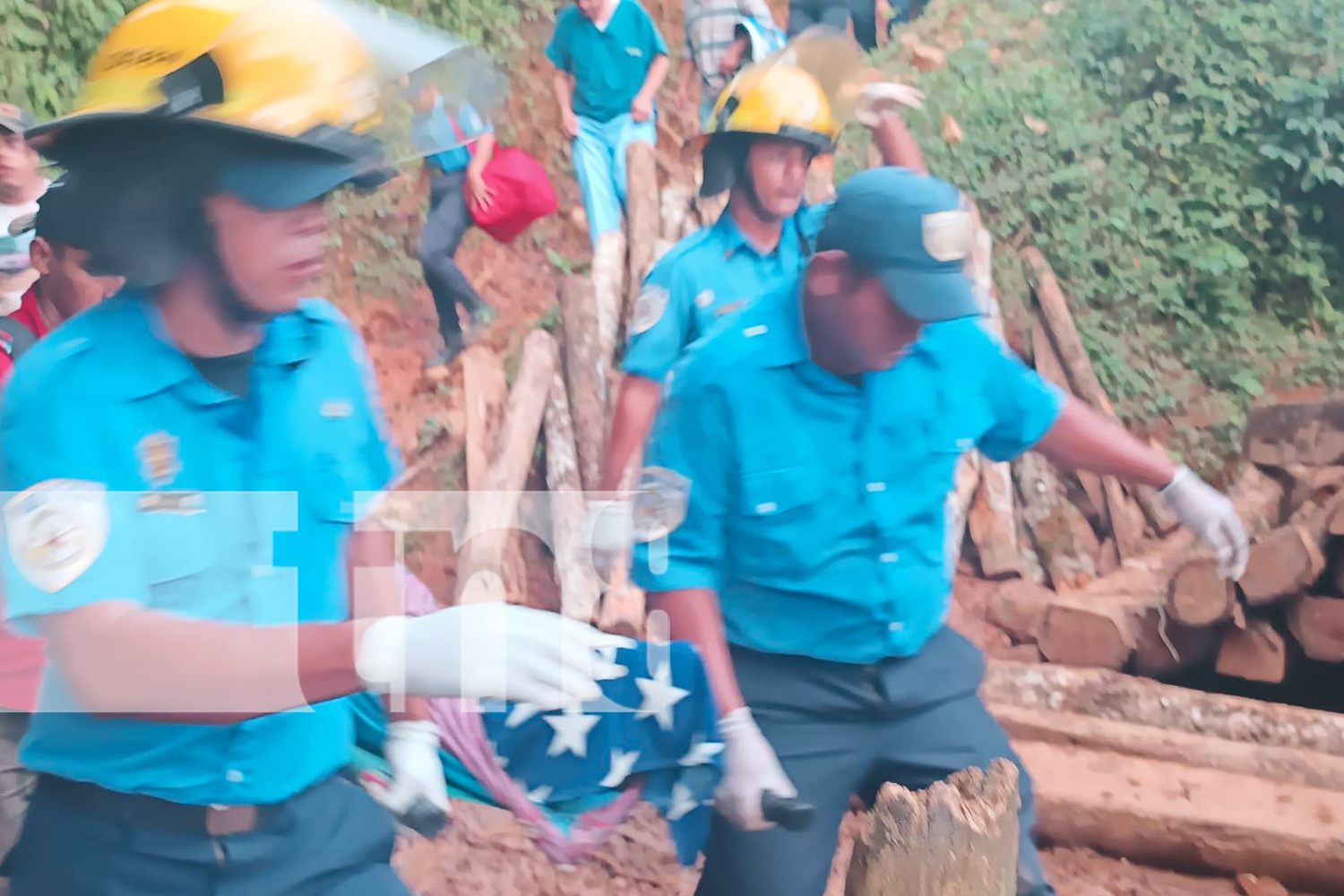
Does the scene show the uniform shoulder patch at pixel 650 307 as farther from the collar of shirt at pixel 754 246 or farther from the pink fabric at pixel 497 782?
the pink fabric at pixel 497 782

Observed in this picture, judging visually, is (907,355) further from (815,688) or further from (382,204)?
(382,204)

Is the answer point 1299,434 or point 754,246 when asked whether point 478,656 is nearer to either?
point 754,246

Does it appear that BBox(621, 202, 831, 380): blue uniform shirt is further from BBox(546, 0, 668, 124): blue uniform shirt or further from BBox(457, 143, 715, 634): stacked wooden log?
BBox(546, 0, 668, 124): blue uniform shirt

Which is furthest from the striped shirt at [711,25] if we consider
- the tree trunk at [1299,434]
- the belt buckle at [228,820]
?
the belt buckle at [228,820]

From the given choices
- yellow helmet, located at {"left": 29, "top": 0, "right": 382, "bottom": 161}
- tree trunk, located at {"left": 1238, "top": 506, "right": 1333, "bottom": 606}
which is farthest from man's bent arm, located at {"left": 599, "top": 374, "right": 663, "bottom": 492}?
tree trunk, located at {"left": 1238, "top": 506, "right": 1333, "bottom": 606}

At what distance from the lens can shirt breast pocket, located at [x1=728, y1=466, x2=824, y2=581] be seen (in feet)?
5.18

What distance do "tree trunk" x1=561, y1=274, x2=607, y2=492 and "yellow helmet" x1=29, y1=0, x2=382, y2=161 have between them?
2121 mm

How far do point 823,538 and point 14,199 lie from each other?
5.48 feet

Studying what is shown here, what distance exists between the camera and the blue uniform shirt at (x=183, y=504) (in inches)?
39.9

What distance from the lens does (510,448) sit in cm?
322

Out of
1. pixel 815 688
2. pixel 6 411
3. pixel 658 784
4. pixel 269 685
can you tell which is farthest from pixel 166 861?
pixel 815 688

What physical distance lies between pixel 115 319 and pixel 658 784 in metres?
1.00

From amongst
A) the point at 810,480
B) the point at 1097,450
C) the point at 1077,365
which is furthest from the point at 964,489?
the point at 810,480

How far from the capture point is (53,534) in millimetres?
994
